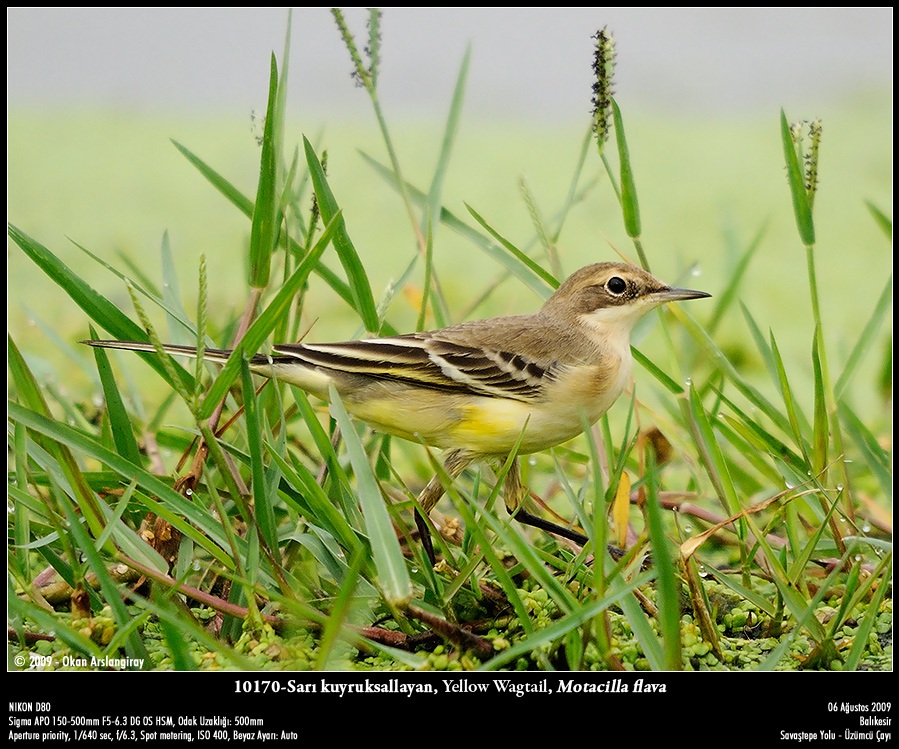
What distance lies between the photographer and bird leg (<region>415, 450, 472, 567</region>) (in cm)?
242

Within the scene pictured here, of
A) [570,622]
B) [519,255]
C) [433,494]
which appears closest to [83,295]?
[433,494]

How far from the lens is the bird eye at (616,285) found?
289cm

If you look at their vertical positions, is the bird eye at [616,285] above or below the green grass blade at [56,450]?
above

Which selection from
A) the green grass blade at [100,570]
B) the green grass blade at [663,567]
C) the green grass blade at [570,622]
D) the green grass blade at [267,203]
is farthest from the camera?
the green grass blade at [267,203]

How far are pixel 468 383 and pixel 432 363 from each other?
11cm

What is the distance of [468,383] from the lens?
2584 millimetres

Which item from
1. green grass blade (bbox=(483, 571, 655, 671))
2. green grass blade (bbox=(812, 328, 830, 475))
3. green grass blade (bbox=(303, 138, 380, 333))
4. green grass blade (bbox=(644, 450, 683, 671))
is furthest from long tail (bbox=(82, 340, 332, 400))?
green grass blade (bbox=(812, 328, 830, 475))

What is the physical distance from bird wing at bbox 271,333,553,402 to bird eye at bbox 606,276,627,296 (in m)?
0.39

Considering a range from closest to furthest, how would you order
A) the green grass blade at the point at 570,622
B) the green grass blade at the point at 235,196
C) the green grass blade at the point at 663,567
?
the green grass blade at the point at 663,567, the green grass blade at the point at 570,622, the green grass blade at the point at 235,196

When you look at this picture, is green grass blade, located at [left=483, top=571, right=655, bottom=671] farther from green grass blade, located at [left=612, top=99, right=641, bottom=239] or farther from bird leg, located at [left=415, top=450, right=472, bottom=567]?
green grass blade, located at [left=612, top=99, right=641, bottom=239]

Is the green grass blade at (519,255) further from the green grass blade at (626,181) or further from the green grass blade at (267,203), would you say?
the green grass blade at (267,203)

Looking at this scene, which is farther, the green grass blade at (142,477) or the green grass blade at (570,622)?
the green grass blade at (142,477)

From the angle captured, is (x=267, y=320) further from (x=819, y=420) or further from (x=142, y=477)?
(x=819, y=420)

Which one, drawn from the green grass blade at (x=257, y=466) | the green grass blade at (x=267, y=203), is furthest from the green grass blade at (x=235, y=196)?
the green grass blade at (x=257, y=466)
